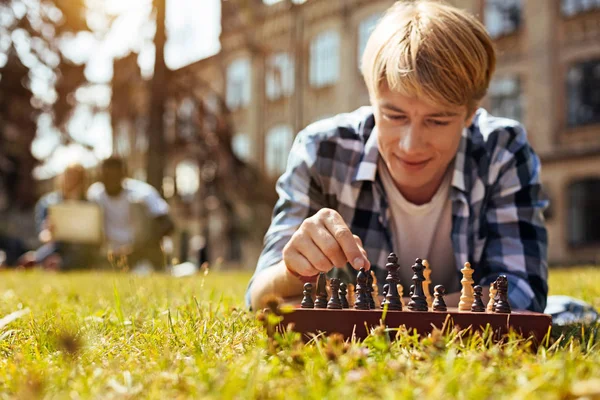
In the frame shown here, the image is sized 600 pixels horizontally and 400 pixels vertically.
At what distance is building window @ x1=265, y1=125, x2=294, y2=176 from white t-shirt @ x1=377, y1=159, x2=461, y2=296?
22.5 metres

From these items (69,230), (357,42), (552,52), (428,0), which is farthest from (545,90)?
(428,0)

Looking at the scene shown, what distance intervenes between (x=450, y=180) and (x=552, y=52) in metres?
17.4

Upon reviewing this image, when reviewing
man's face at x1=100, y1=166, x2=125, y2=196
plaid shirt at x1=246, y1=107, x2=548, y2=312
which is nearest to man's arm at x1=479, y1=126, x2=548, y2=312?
plaid shirt at x1=246, y1=107, x2=548, y2=312

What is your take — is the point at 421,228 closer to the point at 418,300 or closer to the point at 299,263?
the point at 299,263

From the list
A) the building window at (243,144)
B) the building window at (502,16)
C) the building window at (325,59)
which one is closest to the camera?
the building window at (502,16)

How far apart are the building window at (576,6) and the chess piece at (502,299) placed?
18.5 meters

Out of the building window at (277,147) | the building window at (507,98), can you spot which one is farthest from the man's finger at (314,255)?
the building window at (277,147)

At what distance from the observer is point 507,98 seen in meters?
19.6

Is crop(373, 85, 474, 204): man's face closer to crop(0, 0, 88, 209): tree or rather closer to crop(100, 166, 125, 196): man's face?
crop(100, 166, 125, 196): man's face

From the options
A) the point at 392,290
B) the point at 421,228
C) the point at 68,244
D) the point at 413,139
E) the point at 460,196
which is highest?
the point at 413,139

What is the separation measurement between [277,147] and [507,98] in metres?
9.79

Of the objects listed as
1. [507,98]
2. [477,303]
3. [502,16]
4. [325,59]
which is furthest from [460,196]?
[325,59]

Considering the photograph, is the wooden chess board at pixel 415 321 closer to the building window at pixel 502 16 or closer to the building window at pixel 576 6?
the building window at pixel 576 6

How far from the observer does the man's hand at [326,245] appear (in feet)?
6.80
